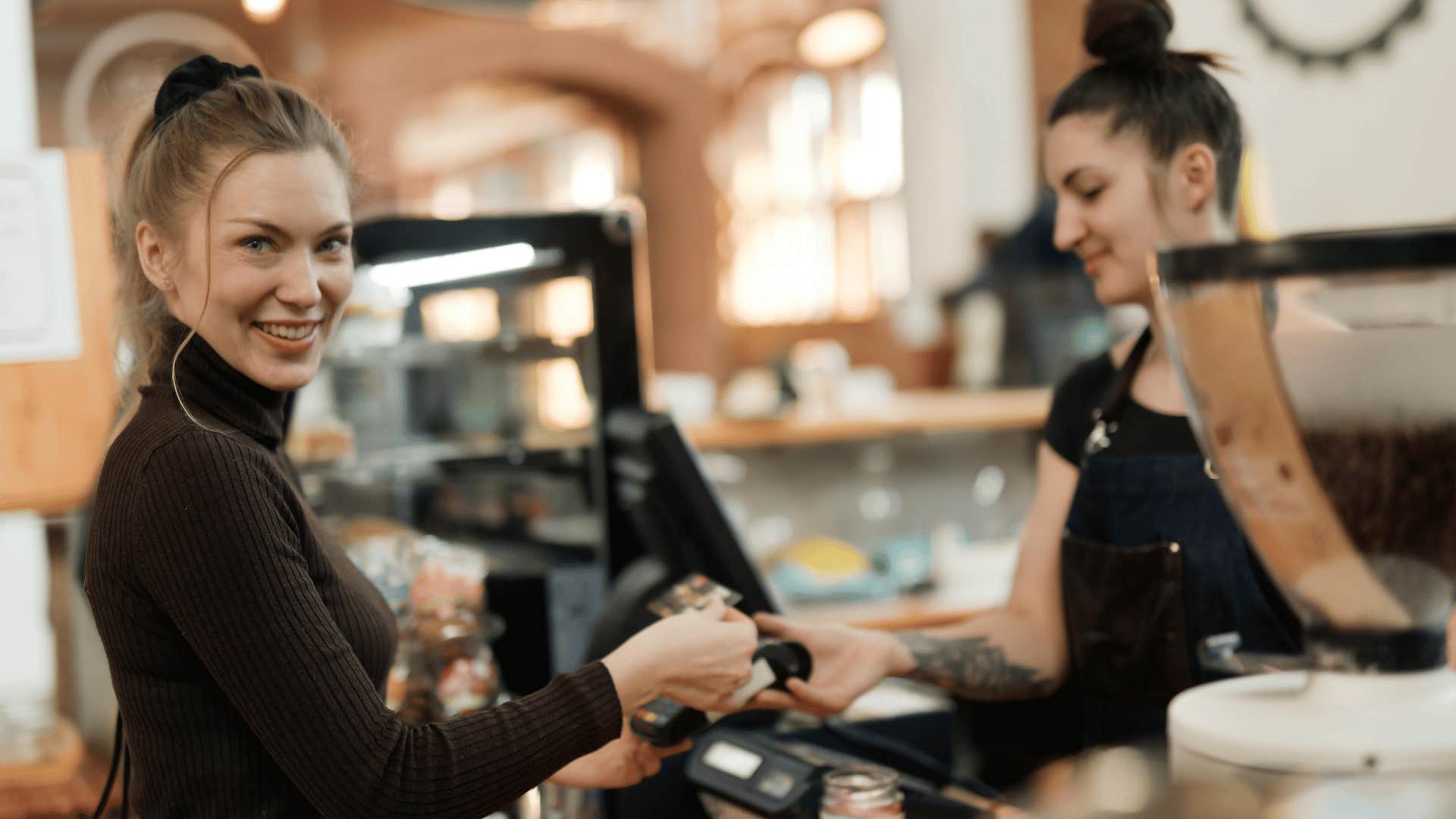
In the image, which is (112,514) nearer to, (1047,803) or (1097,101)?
(1047,803)

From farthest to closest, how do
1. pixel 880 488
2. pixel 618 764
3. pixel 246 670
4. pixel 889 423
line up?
1. pixel 880 488
2. pixel 889 423
3. pixel 618 764
4. pixel 246 670

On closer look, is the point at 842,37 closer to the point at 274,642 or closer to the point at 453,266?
the point at 453,266

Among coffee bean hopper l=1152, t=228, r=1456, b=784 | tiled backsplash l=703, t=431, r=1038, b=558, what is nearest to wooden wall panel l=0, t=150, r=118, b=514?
tiled backsplash l=703, t=431, r=1038, b=558

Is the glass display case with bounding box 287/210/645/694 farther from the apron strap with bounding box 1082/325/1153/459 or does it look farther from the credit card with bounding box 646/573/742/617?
the apron strap with bounding box 1082/325/1153/459

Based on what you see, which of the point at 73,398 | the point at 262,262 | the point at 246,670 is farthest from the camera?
the point at 73,398

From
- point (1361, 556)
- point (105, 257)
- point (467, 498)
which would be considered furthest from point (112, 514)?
point (105, 257)

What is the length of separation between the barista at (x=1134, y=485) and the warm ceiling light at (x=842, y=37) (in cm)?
560

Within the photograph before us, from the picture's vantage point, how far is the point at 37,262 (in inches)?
114

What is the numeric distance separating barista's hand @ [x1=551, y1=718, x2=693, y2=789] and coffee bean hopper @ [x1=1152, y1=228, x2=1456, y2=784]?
763 millimetres

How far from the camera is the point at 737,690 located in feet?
4.64

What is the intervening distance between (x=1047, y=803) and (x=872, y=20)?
669 cm

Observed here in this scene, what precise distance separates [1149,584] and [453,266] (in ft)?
5.01

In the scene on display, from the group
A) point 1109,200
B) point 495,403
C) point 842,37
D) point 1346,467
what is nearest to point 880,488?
point 495,403

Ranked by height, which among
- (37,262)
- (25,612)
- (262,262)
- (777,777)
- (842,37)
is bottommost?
(25,612)
